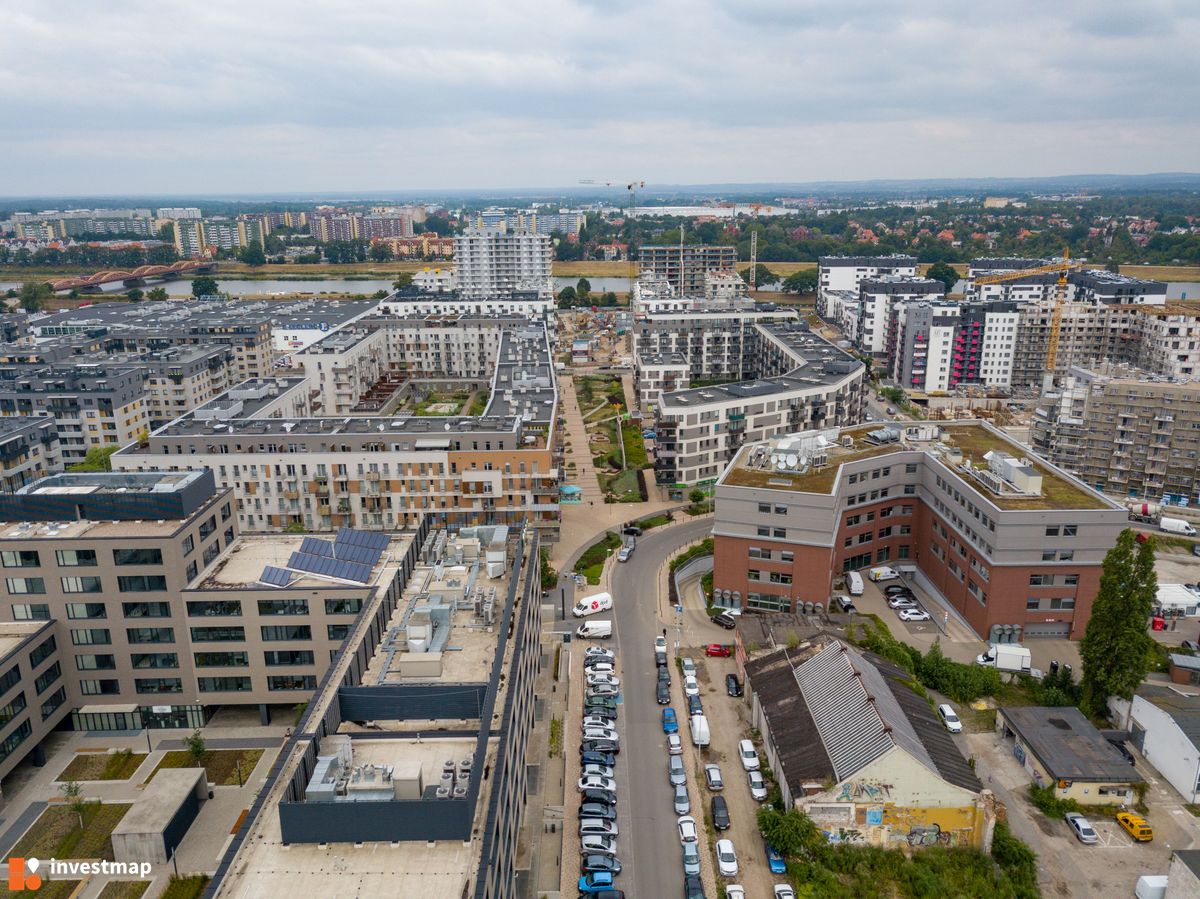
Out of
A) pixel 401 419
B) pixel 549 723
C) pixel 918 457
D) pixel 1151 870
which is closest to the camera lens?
pixel 1151 870

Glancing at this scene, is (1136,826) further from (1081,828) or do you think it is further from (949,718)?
(949,718)

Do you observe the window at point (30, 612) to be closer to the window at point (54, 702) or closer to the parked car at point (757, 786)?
the window at point (54, 702)

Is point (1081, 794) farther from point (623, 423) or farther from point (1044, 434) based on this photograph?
point (623, 423)

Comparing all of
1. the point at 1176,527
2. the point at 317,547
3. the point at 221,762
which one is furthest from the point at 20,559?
the point at 1176,527

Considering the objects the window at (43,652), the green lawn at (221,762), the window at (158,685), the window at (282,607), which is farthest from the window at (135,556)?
the green lawn at (221,762)

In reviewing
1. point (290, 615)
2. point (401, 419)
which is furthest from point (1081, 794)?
point (401, 419)

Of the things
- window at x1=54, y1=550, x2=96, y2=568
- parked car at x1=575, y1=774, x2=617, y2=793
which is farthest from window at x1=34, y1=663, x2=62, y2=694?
parked car at x1=575, y1=774, x2=617, y2=793

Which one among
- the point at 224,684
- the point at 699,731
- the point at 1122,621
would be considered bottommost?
the point at 699,731
